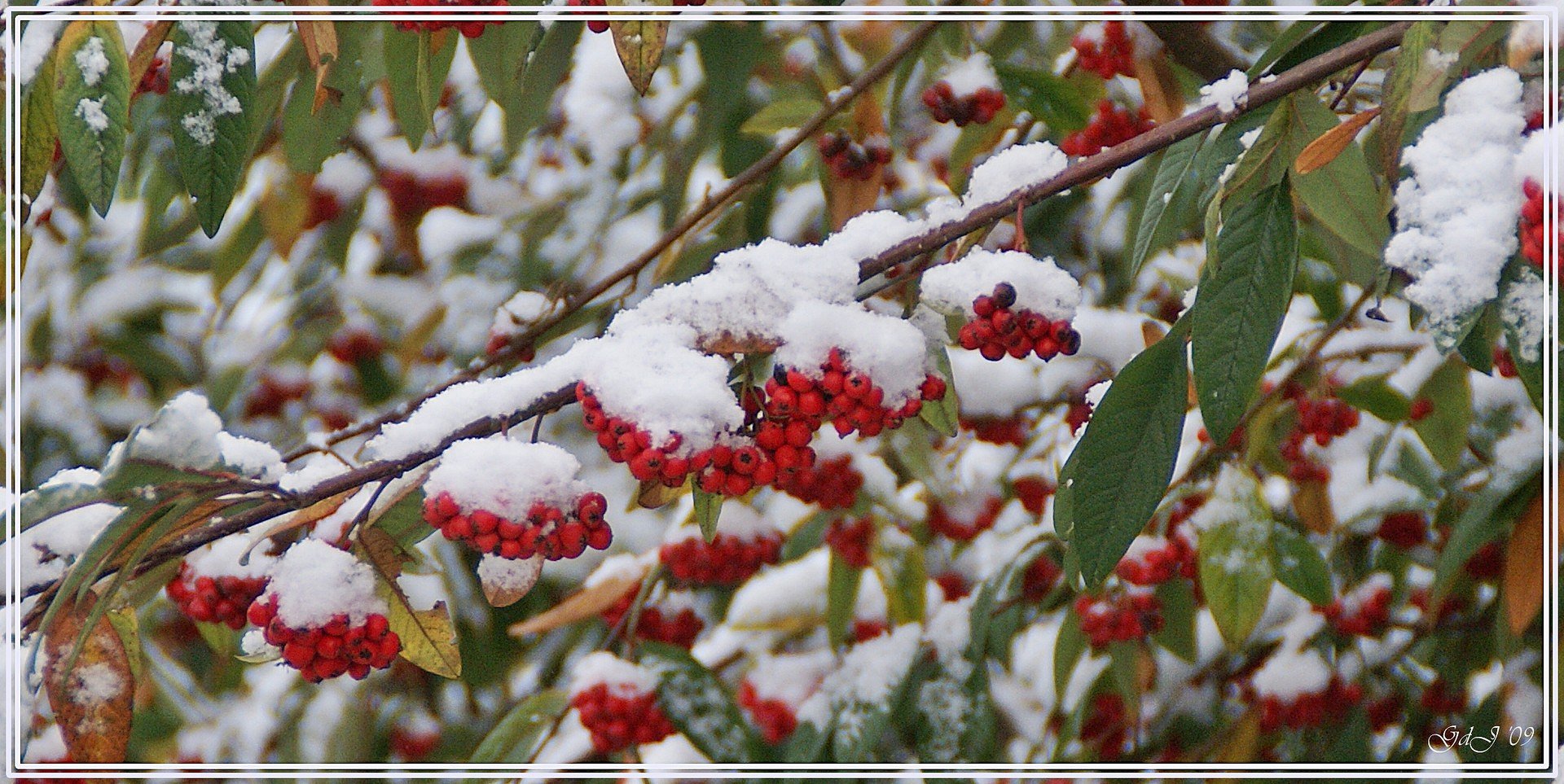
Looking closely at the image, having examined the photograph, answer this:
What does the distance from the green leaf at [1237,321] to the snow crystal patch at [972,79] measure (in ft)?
2.38

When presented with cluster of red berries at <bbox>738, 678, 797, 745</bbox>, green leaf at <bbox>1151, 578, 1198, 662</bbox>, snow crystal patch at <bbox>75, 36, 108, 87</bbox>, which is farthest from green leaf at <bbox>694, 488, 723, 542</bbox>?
cluster of red berries at <bbox>738, 678, 797, 745</bbox>

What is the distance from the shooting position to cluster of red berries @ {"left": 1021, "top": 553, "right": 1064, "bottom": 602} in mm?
1682

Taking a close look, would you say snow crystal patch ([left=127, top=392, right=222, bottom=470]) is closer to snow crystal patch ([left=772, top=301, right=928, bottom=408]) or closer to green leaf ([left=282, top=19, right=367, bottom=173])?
snow crystal patch ([left=772, top=301, right=928, bottom=408])

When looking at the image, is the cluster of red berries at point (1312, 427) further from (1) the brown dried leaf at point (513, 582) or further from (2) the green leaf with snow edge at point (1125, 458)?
(1) the brown dried leaf at point (513, 582)

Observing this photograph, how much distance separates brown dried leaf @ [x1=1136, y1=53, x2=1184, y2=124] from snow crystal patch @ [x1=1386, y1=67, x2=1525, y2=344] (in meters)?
0.55

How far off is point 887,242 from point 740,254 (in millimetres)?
106

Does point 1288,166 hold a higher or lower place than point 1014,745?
higher

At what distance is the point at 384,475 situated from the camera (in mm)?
741

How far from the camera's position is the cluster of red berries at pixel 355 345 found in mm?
2258

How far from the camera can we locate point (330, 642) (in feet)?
2.43

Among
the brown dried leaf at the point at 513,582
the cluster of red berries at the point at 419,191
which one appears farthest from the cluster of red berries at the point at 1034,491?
the cluster of red berries at the point at 419,191

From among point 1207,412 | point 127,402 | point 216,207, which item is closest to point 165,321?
point 127,402

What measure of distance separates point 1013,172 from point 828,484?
2.69 ft

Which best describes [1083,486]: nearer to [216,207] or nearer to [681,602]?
[216,207]
